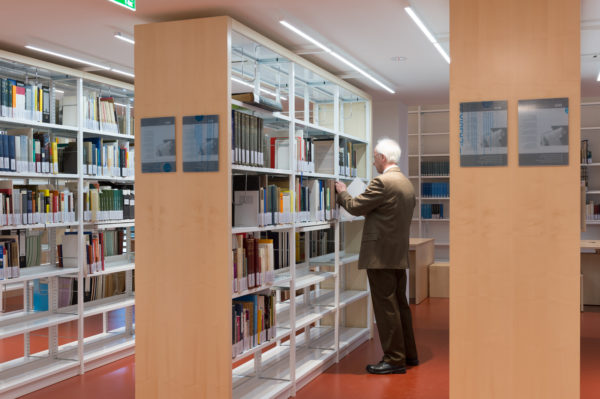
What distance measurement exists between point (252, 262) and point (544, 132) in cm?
206

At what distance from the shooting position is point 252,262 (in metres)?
4.16

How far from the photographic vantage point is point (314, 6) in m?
3.94

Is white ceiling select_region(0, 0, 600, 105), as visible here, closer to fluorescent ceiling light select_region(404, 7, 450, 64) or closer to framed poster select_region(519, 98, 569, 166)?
fluorescent ceiling light select_region(404, 7, 450, 64)

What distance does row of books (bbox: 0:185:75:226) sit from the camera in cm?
471

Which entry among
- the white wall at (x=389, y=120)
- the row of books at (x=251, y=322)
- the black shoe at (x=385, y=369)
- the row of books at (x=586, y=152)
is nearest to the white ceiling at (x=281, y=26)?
the row of books at (x=251, y=322)

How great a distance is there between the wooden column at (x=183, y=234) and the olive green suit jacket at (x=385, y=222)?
1.72m

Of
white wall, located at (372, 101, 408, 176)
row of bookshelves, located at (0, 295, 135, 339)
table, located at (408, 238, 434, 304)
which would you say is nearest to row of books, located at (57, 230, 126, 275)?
row of bookshelves, located at (0, 295, 135, 339)

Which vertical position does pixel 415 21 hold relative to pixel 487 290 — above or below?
above

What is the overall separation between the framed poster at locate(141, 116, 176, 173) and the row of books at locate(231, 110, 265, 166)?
390mm

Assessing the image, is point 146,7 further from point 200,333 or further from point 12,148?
point 200,333

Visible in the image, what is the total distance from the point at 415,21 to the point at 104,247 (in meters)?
3.46

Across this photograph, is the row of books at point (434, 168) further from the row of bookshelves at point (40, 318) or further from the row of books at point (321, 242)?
the row of bookshelves at point (40, 318)

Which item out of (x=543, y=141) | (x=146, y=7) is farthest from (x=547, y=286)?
(x=146, y=7)

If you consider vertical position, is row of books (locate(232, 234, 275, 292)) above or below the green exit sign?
below
